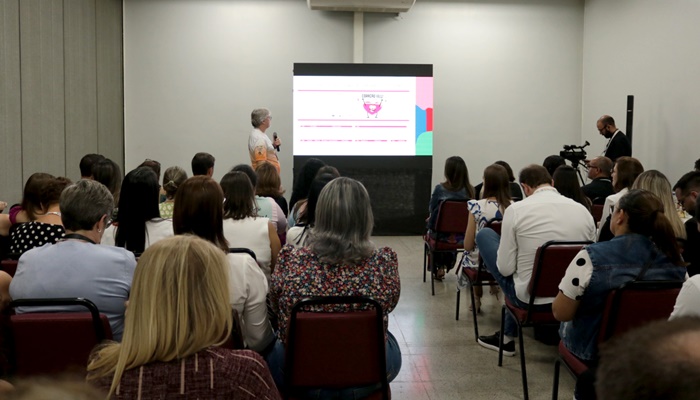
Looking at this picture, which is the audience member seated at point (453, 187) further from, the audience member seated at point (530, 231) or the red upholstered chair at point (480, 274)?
the audience member seated at point (530, 231)

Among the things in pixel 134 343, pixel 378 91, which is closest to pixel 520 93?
pixel 378 91

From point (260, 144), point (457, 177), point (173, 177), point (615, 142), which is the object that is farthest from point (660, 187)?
point (260, 144)

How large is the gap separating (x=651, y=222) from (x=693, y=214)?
4.45 ft

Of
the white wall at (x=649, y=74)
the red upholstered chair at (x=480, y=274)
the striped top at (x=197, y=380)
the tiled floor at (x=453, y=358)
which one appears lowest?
the tiled floor at (x=453, y=358)

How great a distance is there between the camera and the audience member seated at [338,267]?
7.96ft

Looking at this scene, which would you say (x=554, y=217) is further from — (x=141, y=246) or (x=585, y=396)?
(x=141, y=246)

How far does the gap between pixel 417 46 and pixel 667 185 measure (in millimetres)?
6553

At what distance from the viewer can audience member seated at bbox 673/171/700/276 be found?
3088mm

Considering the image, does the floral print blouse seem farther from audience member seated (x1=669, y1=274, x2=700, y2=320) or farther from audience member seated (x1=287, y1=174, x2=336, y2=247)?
audience member seated (x1=669, y1=274, x2=700, y2=320)

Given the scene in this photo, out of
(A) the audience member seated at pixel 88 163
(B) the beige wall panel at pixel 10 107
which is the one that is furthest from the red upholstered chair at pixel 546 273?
(B) the beige wall panel at pixel 10 107

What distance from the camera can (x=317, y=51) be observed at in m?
9.82

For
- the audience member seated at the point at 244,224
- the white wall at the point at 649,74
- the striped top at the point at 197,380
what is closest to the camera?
the striped top at the point at 197,380

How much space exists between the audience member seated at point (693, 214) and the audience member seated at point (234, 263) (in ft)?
5.83

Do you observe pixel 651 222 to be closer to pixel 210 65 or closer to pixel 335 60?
pixel 335 60
